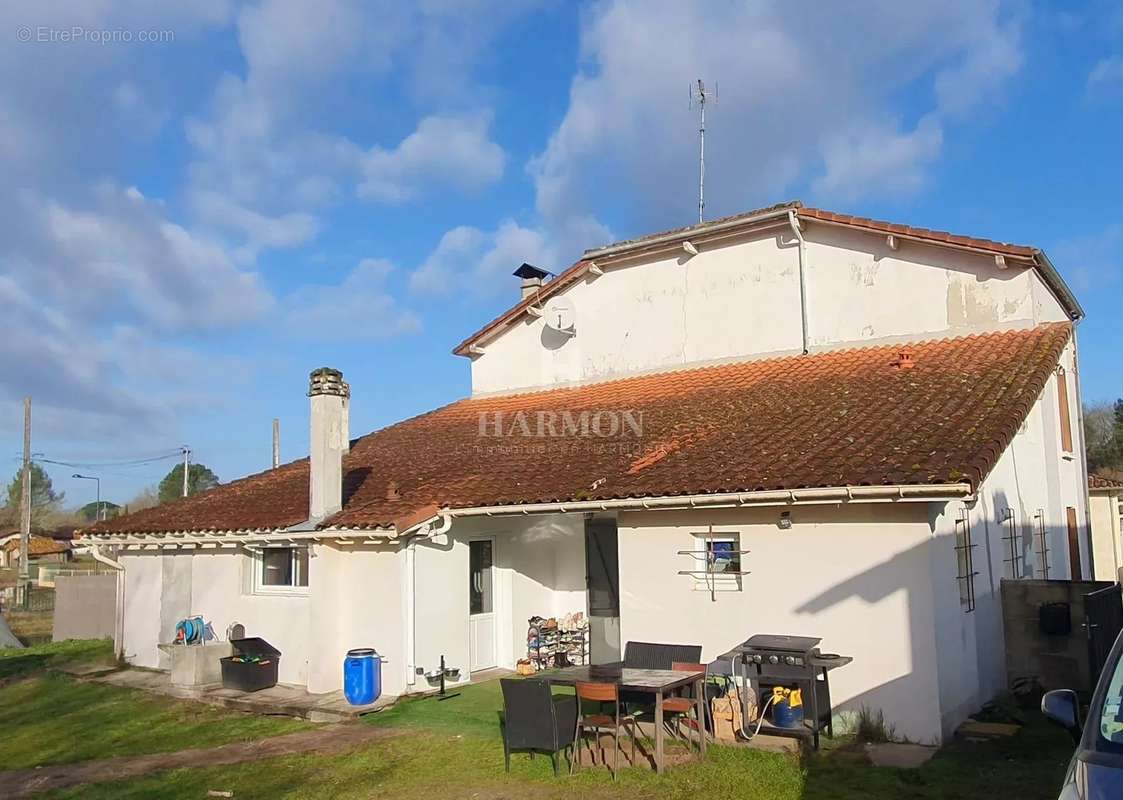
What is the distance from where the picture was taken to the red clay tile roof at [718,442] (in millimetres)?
9328

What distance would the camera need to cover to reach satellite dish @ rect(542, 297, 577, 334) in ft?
56.1

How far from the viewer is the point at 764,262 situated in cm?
1519

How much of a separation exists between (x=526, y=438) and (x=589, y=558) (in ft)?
7.87

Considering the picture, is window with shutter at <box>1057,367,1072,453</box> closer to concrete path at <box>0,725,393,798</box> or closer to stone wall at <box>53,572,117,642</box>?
concrete path at <box>0,725,393,798</box>

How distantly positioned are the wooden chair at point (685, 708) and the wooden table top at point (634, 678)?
0.17 m

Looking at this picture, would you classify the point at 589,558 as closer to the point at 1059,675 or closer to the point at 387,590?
the point at 387,590

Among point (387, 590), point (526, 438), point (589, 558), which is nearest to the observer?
point (387, 590)

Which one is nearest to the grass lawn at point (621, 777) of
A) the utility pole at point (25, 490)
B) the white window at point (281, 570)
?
the white window at point (281, 570)

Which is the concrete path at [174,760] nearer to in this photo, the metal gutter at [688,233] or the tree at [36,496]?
the metal gutter at [688,233]

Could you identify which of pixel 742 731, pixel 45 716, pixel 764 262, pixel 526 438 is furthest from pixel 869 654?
pixel 45 716

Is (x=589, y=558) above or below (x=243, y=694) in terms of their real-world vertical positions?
above

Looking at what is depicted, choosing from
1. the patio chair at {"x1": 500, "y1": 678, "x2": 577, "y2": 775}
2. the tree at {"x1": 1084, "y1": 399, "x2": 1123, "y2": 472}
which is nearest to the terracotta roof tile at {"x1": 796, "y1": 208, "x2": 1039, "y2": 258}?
the patio chair at {"x1": 500, "y1": 678, "x2": 577, "y2": 775}

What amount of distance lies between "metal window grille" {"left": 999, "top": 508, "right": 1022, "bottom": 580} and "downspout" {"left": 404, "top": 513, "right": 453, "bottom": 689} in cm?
728

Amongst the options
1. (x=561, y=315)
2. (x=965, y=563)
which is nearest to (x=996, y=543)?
(x=965, y=563)
